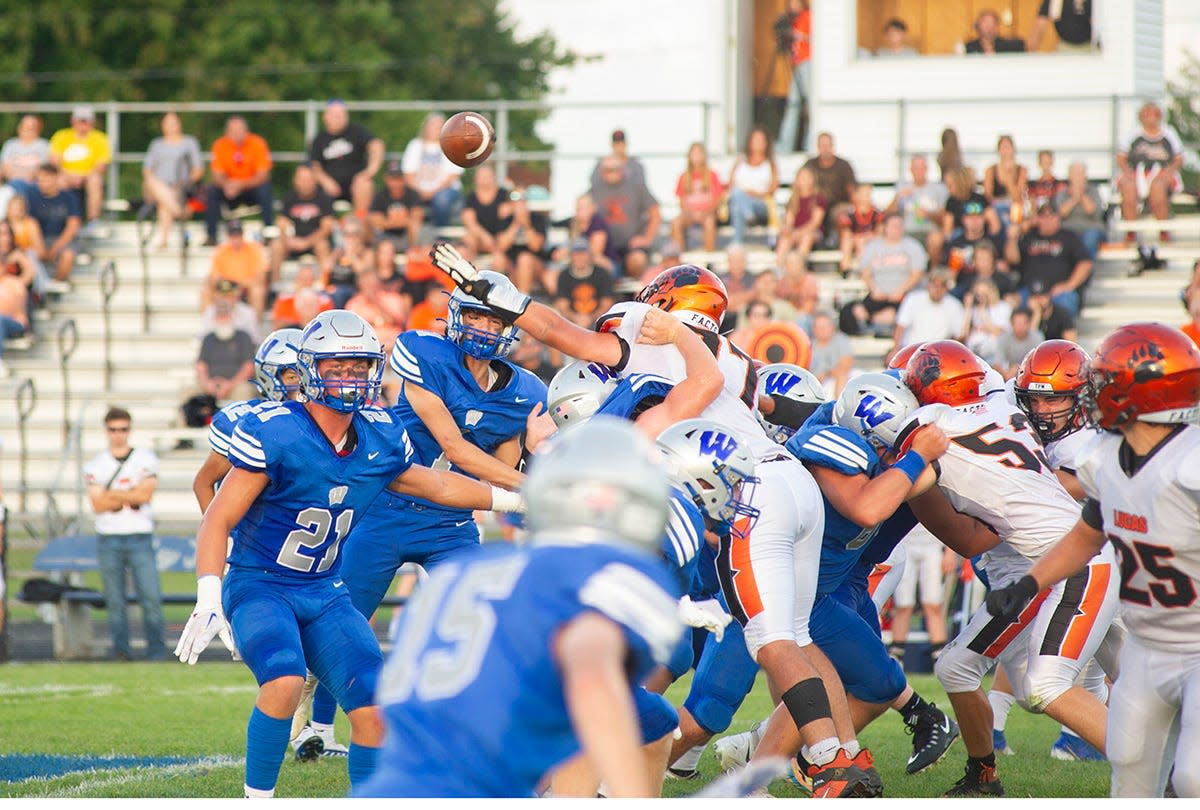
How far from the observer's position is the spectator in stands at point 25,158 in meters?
17.6

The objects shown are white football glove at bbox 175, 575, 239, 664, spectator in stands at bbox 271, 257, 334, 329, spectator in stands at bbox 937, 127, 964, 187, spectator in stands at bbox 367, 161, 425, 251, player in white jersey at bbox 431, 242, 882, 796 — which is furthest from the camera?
spectator in stands at bbox 367, 161, 425, 251

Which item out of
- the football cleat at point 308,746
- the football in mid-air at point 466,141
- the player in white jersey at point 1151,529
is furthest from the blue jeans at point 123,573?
the player in white jersey at point 1151,529

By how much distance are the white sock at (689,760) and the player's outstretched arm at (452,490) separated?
54.7 inches

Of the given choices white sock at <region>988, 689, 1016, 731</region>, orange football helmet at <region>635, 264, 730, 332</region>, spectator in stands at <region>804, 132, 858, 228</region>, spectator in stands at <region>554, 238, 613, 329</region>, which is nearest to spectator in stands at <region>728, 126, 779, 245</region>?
spectator in stands at <region>804, 132, 858, 228</region>

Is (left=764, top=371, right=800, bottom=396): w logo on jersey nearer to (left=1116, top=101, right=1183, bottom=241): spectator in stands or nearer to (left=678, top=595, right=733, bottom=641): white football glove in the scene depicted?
(left=678, top=595, right=733, bottom=641): white football glove

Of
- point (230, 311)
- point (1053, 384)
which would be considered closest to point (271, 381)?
point (1053, 384)

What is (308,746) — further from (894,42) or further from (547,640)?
(894,42)

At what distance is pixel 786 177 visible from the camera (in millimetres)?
18219

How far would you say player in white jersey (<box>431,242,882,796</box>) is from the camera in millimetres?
5852

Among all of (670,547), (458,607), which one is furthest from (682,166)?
(458,607)

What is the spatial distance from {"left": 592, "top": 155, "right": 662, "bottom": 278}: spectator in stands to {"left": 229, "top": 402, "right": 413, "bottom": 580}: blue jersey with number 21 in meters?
10.3

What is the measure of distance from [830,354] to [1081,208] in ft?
10.8

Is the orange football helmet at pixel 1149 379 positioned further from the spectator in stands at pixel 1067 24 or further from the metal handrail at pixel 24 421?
the spectator in stands at pixel 1067 24

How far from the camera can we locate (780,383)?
7203 mm
